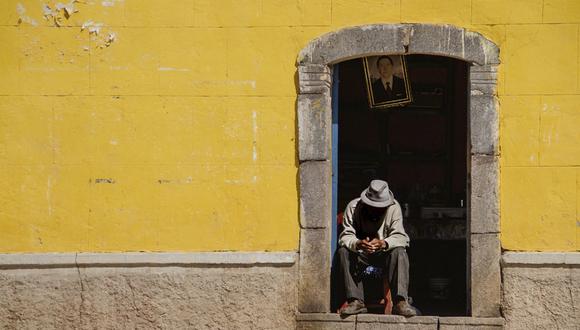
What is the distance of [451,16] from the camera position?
868 centimetres

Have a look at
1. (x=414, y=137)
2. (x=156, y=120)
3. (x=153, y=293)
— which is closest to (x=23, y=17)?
(x=156, y=120)

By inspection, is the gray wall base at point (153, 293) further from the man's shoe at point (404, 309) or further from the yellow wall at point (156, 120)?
the man's shoe at point (404, 309)

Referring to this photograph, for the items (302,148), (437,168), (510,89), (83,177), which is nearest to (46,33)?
(83,177)

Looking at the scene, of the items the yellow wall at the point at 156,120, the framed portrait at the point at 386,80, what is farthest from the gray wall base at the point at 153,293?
the framed portrait at the point at 386,80

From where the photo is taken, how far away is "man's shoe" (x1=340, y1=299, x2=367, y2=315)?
8711mm

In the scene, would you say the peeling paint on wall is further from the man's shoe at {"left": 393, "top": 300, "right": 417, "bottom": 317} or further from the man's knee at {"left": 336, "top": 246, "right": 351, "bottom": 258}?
the man's shoe at {"left": 393, "top": 300, "right": 417, "bottom": 317}

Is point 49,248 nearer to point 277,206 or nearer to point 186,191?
point 186,191

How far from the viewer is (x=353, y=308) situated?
28.6 feet

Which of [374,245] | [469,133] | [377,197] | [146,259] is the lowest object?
[146,259]

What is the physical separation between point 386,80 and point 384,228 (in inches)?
54.3

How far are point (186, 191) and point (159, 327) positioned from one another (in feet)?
3.91

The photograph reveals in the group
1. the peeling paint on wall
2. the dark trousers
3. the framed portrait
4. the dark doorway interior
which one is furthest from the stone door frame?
the dark doorway interior

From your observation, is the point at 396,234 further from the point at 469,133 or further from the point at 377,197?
the point at 469,133

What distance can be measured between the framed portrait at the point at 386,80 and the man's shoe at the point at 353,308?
1867 mm
